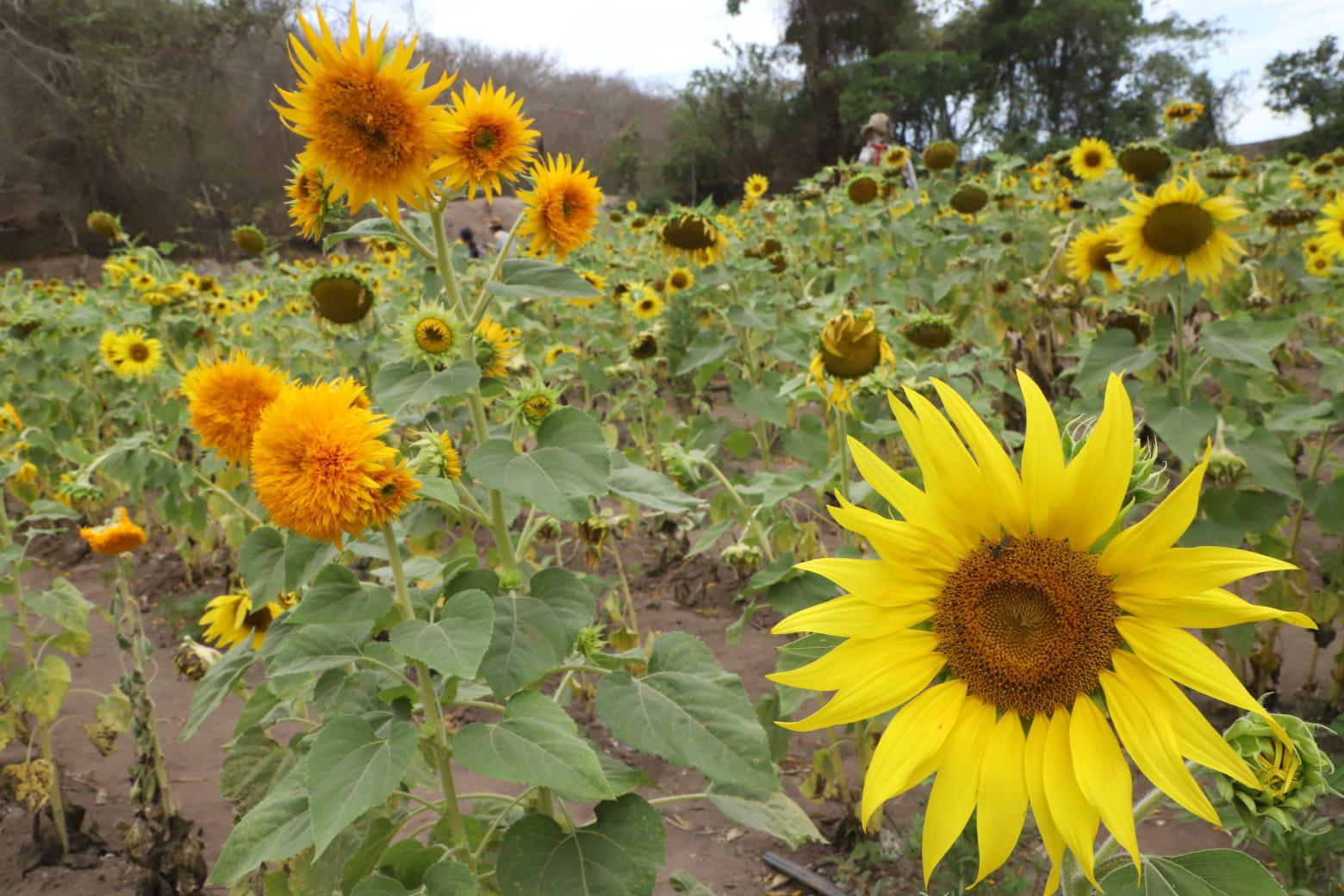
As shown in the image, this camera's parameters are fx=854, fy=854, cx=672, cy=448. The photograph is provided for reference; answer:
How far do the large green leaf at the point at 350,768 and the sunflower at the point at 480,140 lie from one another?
0.79 m

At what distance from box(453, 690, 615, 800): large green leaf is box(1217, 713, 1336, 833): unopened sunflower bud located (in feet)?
2.08

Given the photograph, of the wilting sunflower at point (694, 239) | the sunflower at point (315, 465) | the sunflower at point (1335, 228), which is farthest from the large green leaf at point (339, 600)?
the sunflower at point (1335, 228)

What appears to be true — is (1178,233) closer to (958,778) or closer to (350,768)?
(958,778)

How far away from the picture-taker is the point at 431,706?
119cm

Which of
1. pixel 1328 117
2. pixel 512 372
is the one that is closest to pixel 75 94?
pixel 512 372

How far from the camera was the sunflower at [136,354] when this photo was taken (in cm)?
386

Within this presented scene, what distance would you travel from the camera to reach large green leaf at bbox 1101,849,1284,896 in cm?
75

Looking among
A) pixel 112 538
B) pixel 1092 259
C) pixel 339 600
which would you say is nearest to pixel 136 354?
pixel 112 538

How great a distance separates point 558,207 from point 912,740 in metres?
1.06

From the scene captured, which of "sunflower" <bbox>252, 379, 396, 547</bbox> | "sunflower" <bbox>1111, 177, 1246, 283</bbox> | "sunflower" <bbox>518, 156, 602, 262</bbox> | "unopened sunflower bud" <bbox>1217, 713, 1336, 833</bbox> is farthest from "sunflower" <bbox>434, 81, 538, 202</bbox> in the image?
"sunflower" <bbox>1111, 177, 1246, 283</bbox>

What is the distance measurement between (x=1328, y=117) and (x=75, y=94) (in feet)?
79.6

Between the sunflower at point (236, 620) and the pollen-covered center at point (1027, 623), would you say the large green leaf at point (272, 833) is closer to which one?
the sunflower at point (236, 620)

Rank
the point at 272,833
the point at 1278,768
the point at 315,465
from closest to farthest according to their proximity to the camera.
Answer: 1. the point at 1278,768
2. the point at 315,465
3. the point at 272,833

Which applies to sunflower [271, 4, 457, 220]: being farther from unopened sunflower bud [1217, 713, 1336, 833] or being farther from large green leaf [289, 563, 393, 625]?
unopened sunflower bud [1217, 713, 1336, 833]
